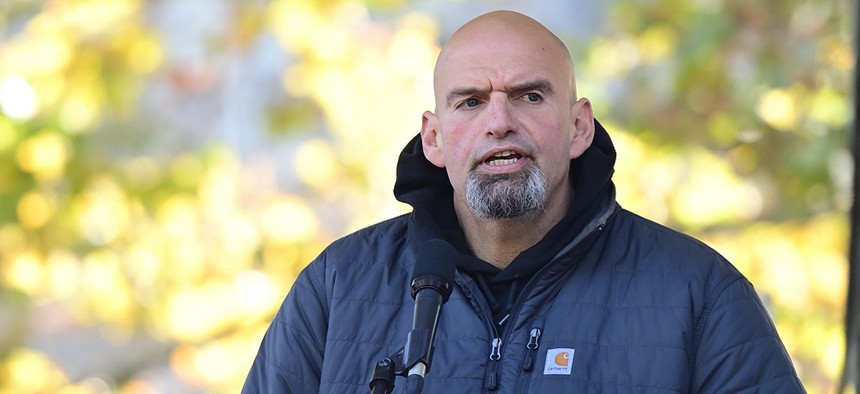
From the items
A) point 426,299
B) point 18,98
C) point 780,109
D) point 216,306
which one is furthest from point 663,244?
point 18,98

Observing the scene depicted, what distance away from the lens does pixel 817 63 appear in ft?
15.5

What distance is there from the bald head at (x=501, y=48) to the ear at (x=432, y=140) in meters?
0.07

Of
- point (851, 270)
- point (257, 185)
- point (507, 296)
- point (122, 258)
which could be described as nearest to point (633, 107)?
point (851, 270)

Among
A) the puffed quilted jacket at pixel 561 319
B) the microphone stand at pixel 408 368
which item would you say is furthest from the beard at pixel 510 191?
the microphone stand at pixel 408 368

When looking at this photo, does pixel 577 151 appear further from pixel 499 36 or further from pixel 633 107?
pixel 633 107

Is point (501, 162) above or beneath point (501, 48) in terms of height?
beneath

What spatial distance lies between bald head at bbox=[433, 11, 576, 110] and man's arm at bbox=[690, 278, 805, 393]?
61 cm

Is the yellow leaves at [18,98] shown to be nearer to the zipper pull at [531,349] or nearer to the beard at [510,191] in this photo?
the beard at [510,191]

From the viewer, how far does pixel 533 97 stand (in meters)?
Result: 2.45

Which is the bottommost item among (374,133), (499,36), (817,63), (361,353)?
(361,353)

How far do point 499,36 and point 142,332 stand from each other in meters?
2.95

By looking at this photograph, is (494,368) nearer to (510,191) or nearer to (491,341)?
(491,341)

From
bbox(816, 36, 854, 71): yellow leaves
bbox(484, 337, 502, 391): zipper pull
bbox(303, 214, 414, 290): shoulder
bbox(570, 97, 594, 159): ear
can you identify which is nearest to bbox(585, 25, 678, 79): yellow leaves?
bbox(816, 36, 854, 71): yellow leaves

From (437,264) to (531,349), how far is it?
443mm
